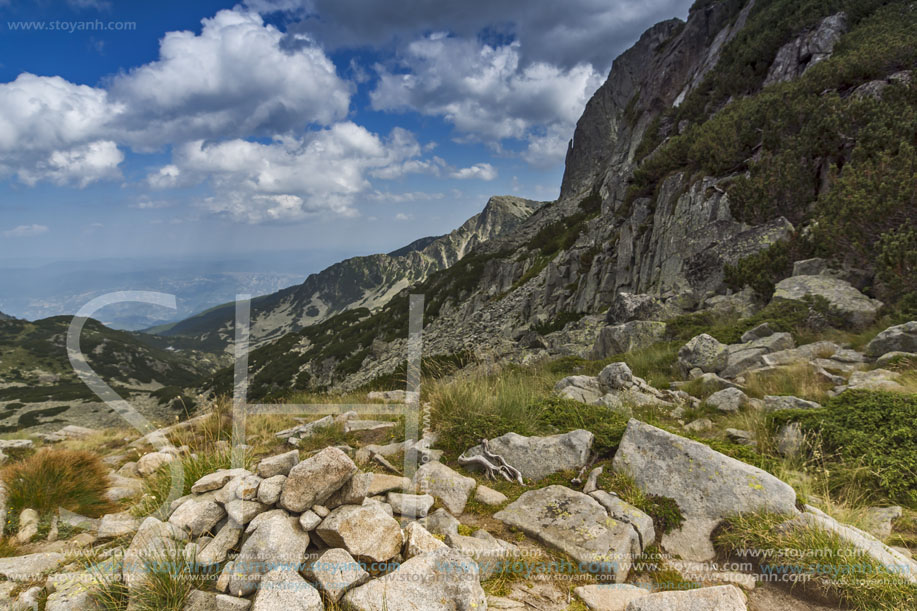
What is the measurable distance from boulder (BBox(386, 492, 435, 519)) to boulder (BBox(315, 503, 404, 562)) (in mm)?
703

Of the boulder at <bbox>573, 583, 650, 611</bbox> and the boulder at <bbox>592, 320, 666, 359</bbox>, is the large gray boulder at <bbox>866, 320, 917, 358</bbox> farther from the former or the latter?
the boulder at <bbox>573, 583, 650, 611</bbox>

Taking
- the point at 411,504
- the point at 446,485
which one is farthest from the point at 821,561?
the point at 411,504

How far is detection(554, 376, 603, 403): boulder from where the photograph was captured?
8117 mm

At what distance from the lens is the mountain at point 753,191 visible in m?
12.3

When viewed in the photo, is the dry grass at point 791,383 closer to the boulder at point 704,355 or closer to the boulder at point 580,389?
the boulder at point 704,355

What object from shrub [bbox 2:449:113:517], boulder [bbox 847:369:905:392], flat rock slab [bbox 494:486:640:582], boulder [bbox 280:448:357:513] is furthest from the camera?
boulder [bbox 847:369:905:392]

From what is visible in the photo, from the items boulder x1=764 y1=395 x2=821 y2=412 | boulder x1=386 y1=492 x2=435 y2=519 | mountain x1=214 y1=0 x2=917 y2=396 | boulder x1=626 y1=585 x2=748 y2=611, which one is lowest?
boulder x1=626 y1=585 x2=748 y2=611

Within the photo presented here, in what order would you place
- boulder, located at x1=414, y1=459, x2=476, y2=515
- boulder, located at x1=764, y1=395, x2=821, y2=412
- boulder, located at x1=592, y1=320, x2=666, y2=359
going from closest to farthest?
boulder, located at x1=414, y1=459, x2=476, y2=515 → boulder, located at x1=764, y1=395, x2=821, y2=412 → boulder, located at x1=592, y1=320, x2=666, y2=359

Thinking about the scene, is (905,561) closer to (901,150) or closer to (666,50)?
(901,150)

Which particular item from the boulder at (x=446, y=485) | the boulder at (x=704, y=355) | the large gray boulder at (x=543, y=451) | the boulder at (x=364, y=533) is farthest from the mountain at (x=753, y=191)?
the boulder at (x=364, y=533)

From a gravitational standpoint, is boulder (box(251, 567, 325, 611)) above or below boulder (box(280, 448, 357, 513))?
below

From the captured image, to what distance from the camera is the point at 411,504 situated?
177 inches

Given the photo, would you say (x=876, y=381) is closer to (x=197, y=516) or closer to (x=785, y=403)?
(x=785, y=403)

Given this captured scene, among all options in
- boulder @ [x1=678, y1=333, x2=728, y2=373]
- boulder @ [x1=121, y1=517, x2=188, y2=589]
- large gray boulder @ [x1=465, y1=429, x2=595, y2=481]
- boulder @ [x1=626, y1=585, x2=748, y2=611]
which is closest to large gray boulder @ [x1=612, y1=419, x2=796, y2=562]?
large gray boulder @ [x1=465, y1=429, x2=595, y2=481]
